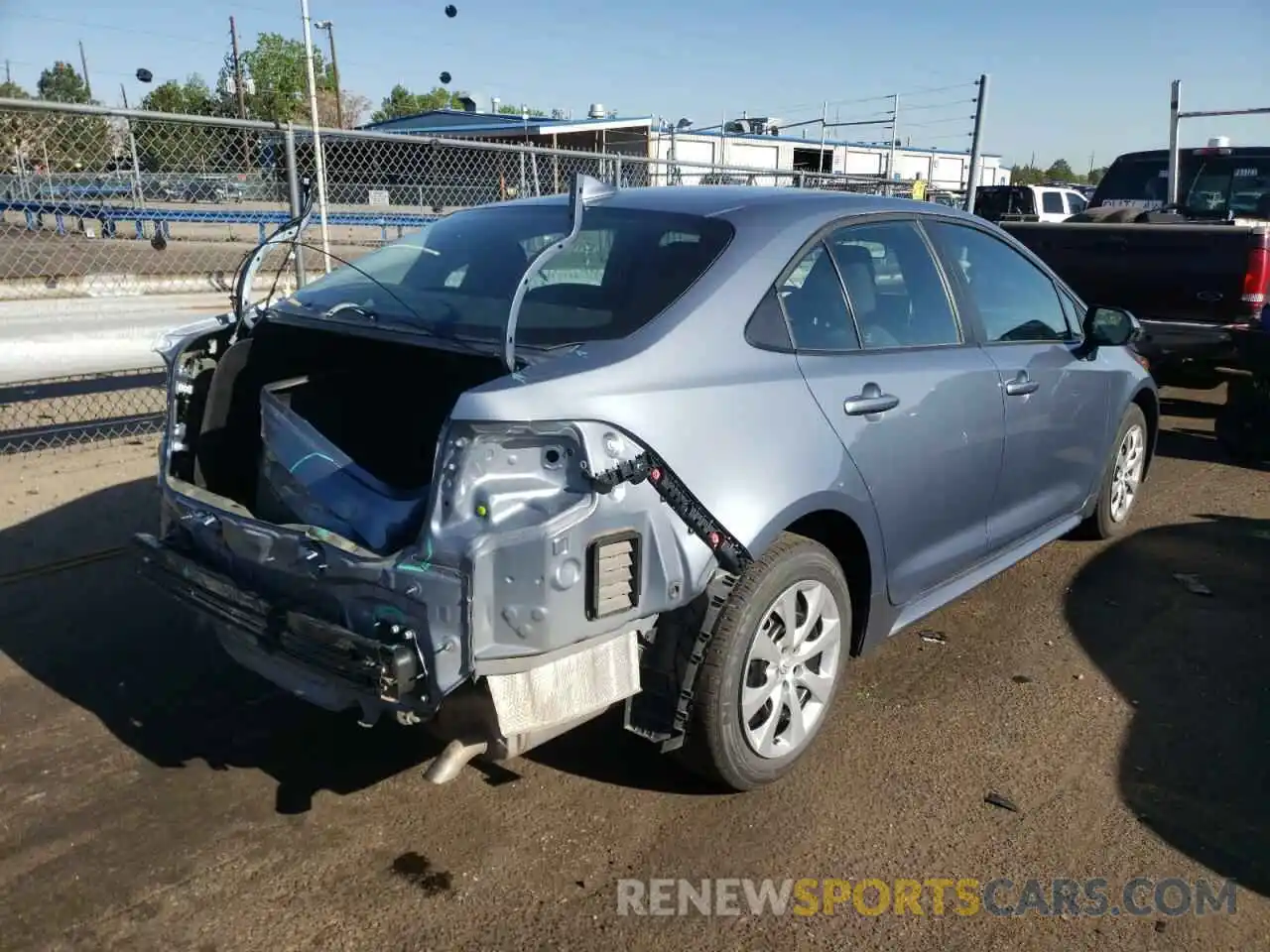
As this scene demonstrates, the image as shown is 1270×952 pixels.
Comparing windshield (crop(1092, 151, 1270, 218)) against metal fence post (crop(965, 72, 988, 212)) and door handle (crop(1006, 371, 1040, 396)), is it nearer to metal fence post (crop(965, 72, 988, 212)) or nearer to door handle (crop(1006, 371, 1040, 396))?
metal fence post (crop(965, 72, 988, 212))

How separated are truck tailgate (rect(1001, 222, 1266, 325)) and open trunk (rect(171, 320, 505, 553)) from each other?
6573mm

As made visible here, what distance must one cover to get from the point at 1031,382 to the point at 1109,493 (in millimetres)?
1415

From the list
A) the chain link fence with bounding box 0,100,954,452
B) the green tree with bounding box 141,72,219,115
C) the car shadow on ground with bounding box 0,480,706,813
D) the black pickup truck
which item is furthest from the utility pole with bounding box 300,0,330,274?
the green tree with bounding box 141,72,219,115

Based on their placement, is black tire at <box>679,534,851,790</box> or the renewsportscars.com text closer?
the renewsportscars.com text

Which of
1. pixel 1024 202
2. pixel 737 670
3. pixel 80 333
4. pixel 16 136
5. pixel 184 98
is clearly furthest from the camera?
pixel 184 98

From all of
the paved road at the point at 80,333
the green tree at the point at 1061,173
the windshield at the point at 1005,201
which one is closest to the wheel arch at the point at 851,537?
the paved road at the point at 80,333

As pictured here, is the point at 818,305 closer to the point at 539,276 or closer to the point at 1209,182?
the point at 539,276

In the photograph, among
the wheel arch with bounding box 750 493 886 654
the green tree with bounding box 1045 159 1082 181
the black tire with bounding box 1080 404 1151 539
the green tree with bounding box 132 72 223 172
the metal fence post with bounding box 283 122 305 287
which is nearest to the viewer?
the wheel arch with bounding box 750 493 886 654

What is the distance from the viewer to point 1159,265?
25.3 ft

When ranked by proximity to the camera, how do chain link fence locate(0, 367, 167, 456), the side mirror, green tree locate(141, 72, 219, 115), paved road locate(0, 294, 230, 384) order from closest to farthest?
the side mirror → paved road locate(0, 294, 230, 384) → chain link fence locate(0, 367, 167, 456) → green tree locate(141, 72, 219, 115)

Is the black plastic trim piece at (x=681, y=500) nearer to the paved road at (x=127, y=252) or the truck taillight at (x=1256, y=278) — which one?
the truck taillight at (x=1256, y=278)

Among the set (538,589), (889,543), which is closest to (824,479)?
(889,543)

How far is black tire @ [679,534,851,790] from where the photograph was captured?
280 centimetres

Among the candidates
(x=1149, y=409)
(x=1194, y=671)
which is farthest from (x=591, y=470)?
(x=1149, y=409)
